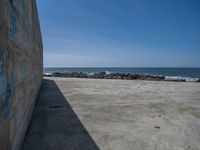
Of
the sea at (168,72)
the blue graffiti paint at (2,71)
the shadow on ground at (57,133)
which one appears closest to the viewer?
the blue graffiti paint at (2,71)

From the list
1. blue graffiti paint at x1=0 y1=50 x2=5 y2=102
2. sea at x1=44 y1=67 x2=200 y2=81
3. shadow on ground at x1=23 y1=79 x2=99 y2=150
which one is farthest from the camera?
sea at x1=44 y1=67 x2=200 y2=81

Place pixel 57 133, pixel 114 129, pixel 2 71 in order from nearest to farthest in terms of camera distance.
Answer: pixel 2 71, pixel 57 133, pixel 114 129

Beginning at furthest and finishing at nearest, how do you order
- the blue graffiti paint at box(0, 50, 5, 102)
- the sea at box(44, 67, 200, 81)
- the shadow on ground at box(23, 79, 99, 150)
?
the sea at box(44, 67, 200, 81) → the shadow on ground at box(23, 79, 99, 150) → the blue graffiti paint at box(0, 50, 5, 102)

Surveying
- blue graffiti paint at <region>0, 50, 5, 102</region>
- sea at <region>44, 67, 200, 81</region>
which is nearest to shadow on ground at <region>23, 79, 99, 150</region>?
blue graffiti paint at <region>0, 50, 5, 102</region>

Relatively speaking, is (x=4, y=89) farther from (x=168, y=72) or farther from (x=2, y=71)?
(x=168, y=72)


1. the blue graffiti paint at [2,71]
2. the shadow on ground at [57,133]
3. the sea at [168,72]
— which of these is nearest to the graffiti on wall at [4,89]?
the blue graffiti paint at [2,71]

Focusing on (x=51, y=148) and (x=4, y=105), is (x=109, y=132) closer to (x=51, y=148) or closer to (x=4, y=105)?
(x=51, y=148)

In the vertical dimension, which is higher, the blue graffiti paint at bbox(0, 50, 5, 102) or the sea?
the blue graffiti paint at bbox(0, 50, 5, 102)

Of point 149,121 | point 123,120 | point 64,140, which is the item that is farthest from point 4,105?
point 149,121

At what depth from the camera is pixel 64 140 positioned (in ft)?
10.4

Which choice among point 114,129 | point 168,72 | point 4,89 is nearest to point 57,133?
point 114,129

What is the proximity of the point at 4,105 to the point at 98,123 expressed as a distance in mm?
2601

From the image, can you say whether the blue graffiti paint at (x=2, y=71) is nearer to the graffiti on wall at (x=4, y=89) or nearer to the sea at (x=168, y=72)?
the graffiti on wall at (x=4, y=89)

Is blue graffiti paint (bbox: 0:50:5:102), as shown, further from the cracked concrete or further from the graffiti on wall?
the cracked concrete
